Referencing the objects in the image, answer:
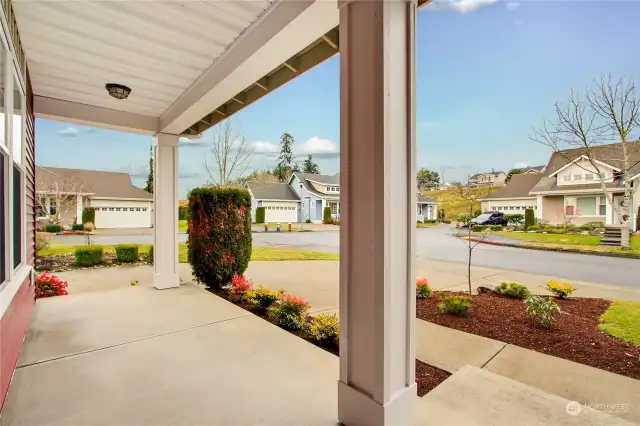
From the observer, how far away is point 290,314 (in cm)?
302

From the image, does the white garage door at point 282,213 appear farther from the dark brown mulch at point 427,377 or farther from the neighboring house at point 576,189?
the dark brown mulch at point 427,377

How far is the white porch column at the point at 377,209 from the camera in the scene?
1279mm

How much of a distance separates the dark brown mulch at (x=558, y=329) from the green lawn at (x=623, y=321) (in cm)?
8

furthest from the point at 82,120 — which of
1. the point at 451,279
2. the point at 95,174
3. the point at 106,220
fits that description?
the point at 95,174

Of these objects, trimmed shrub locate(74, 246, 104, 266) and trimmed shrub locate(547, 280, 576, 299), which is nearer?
trimmed shrub locate(547, 280, 576, 299)

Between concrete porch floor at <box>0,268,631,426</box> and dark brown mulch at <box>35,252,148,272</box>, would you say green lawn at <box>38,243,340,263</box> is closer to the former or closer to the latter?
dark brown mulch at <box>35,252,148,272</box>

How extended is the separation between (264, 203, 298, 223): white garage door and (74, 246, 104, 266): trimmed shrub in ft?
44.0

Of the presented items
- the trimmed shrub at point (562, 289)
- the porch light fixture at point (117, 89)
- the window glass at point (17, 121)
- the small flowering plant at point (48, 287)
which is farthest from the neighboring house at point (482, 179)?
the small flowering plant at point (48, 287)

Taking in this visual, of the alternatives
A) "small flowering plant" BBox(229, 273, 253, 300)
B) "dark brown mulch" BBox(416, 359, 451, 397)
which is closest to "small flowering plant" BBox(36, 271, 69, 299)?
"small flowering plant" BBox(229, 273, 253, 300)

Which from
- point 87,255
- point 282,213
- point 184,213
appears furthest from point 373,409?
point 282,213

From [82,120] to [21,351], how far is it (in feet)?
9.16

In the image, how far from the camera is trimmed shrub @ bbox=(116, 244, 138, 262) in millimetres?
7805

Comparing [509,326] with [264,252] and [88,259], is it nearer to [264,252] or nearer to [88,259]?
[264,252]

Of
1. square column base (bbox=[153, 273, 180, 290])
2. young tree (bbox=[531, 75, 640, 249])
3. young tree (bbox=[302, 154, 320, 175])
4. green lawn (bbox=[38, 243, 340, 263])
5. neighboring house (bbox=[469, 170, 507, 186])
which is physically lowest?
→ green lawn (bbox=[38, 243, 340, 263])
